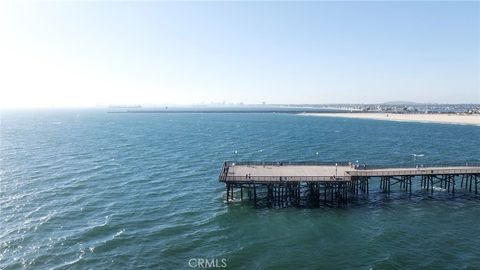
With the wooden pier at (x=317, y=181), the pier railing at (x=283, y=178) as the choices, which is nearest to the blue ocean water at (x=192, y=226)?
the wooden pier at (x=317, y=181)

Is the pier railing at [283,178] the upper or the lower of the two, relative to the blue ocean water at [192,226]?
upper

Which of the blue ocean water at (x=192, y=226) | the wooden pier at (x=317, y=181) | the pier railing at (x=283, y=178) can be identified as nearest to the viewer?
the blue ocean water at (x=192, y=226)

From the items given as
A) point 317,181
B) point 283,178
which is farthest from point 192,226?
point 317,181

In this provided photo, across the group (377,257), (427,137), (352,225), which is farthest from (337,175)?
(427,137)

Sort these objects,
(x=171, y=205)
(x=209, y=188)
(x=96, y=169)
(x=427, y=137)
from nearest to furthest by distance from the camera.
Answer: (x=171, y=205)
(x=209, y=188)
(x=96, y=169)
(x=427, y=137)

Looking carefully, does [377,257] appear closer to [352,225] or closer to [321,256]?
[321,256]

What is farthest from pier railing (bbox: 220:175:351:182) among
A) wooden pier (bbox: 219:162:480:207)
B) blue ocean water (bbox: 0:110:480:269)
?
blue ocean water (bbox: 0:110:480:269)

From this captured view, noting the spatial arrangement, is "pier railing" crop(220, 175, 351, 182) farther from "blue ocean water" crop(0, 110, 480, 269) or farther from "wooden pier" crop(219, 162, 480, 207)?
"blue ocean water" crop(0, 110, 480, 269)

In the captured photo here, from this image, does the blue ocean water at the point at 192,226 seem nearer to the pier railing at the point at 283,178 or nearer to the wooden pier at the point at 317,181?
the wooden pier at the point at 317,181

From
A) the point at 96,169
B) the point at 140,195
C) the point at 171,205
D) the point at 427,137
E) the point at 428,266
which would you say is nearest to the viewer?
the point at 428,266
